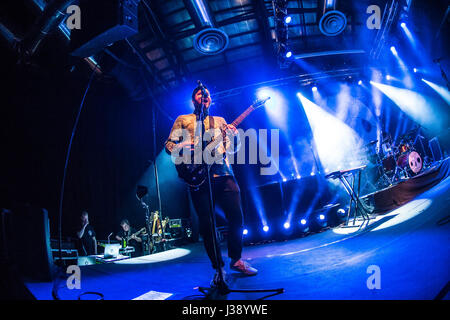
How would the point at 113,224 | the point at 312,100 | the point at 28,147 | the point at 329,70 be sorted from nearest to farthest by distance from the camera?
the point at 28,147
the point at 113,224
the point at 329,70
the point at 312,100

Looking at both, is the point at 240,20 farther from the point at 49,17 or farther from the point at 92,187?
the point at 92,187

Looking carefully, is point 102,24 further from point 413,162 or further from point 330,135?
point 330,135

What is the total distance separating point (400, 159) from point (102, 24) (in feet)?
29.9

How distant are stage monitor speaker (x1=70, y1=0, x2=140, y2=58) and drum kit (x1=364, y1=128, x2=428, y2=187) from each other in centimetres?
842

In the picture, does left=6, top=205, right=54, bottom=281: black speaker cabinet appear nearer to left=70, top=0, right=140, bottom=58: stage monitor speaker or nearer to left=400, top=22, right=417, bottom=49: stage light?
left=70, top=0, right=140, bottom=58: stage monitor speaker

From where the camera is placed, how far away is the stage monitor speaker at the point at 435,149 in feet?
23.2

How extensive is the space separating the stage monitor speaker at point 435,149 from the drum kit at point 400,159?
0.79ft

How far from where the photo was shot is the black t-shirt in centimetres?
563

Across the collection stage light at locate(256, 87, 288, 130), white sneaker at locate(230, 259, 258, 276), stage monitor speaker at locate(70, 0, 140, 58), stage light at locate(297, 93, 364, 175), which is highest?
stage light at locate(256, 87, 288, 130)

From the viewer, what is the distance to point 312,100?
32.7 feet

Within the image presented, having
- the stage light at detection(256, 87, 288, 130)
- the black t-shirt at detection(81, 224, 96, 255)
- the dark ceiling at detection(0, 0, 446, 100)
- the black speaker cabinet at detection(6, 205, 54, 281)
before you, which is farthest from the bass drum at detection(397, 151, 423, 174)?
the black t-shirt at detection(81, 224, 96, 255)

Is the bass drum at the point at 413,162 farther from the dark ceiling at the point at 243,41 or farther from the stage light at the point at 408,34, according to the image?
the stage light at the point at 408,34

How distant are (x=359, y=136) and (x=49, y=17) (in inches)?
460
